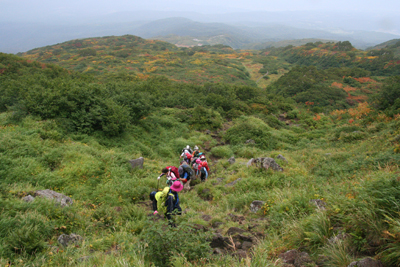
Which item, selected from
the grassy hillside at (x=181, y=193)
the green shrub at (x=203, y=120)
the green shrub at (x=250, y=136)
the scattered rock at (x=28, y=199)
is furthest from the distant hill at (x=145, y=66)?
the scattered rock at (x=28, y=199)

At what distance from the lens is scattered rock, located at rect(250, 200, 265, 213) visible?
561cm

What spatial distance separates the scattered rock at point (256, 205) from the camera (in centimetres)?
561

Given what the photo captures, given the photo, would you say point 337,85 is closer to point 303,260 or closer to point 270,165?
point 270,165

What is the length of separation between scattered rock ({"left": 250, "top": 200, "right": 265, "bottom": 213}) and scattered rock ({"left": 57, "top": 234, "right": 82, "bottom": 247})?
431cm

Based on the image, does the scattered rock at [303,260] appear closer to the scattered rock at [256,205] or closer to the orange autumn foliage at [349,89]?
the scattered rock at [256,205]

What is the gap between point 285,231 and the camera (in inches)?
151

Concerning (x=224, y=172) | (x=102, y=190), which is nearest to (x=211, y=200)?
(x=224, y=172)

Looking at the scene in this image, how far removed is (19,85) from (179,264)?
14.6m

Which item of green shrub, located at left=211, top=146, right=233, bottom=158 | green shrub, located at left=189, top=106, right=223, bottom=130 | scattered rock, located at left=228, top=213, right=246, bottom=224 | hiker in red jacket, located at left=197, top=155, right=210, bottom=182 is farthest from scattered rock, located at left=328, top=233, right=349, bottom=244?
green shrub, located at left=189, top=106, right=223, bottom=130

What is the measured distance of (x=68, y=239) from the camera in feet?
13.4

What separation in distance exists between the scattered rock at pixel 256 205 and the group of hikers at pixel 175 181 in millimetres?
2074

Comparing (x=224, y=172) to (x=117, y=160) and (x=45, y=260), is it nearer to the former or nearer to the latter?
(x=117, y=160)

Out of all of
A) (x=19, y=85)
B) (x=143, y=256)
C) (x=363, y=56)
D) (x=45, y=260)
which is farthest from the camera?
(x=363, y=56)

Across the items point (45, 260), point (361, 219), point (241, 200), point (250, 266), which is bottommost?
point (241, 200)
